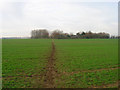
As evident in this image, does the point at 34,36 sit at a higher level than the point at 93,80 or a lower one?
higher

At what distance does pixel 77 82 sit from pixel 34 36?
171471 mm

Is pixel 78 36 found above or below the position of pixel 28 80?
above

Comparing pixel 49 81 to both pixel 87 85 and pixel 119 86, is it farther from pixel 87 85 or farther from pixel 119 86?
pixel 119 86

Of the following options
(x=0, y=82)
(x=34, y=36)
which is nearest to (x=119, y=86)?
(x=0, y=82)

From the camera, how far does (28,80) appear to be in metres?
7.23

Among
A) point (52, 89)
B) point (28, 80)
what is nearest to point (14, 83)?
point (28, 80)

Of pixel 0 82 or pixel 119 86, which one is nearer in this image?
pixel 119 86

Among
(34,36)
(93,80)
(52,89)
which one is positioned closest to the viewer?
→ (52,89)

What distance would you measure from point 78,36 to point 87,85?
148 metres

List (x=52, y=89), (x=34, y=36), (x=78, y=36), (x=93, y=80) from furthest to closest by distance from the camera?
(x=34, y=36), (x=78, y=36), (x=93, y=80), (x=52, y=89)

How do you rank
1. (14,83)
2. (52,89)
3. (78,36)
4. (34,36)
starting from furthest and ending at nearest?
(34,36), (78,36), (14,83), (52,89)

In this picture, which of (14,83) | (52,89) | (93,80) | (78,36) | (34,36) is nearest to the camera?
(52,89)

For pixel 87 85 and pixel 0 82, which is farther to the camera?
pixel 0 82

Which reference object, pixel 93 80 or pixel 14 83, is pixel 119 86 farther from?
pixel 14 83
